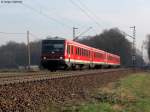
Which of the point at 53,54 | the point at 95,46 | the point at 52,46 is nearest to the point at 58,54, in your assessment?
the point at 53,54

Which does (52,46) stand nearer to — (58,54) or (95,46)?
(58,54)

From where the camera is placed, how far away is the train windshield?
39.2m

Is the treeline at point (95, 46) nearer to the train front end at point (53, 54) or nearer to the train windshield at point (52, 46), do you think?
the train windshield at point (52, 46)

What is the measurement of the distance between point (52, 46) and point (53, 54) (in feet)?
2.62

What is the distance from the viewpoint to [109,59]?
75.0 m

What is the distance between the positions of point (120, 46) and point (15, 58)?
104ft

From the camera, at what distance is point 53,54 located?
3919 centimetres

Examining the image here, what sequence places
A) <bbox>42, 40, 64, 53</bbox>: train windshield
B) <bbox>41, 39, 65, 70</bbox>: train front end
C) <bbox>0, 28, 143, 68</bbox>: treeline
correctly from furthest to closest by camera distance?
<bbox>0, 28, 143, 68</bbox>: treeline → <bbox>42, 40, 64, 53</bbox>: train windshield → <bbox>41, 39, 65, 70</bbox>: train front end

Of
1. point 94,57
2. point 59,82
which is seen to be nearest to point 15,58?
point 94,57

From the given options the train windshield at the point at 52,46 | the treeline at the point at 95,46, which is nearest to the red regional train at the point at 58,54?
the train windshield at the point at 52,46

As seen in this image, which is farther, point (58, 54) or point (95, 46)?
point (95, 46)

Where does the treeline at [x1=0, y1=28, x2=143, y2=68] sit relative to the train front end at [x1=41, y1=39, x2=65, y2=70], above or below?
above

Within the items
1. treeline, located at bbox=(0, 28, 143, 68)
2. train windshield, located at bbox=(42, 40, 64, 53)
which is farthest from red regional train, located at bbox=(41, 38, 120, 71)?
treeline, located at bbox=(0, 28, 143, 68)

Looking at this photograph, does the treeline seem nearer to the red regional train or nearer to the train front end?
the red regional train
